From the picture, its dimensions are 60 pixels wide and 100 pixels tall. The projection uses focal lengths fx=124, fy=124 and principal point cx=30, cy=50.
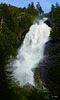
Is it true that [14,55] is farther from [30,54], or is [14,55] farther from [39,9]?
[39,9]

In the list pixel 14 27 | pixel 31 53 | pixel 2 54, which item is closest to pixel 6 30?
pixel 14 27

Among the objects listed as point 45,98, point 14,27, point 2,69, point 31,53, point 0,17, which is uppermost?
point 0,17

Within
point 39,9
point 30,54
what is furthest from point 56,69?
point 39,9

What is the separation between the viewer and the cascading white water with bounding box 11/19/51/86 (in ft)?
84.4

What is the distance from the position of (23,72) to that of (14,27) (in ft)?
79.8

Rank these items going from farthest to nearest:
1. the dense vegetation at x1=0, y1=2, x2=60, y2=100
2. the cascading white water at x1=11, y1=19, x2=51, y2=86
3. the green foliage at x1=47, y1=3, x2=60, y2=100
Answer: the cascading white water at x1=11, y1=19, x2=51, y2=86 → the dense vegetation at x1=0, y1=2, x2=60, y2=100 → the green foliage at x1=47, y1=3, x2=60, y2=100

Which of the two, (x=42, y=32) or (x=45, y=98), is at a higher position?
(x=42, y=32)

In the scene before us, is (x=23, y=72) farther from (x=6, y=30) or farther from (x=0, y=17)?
(x=0, y=17)

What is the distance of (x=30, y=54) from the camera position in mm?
35219

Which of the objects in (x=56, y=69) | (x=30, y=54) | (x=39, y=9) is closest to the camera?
(x=56, y=69)

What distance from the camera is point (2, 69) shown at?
1221 cm

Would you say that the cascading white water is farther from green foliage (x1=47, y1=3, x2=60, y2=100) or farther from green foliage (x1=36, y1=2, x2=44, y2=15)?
green foliage (x1=36, y1=2, x2=44, y2=15)

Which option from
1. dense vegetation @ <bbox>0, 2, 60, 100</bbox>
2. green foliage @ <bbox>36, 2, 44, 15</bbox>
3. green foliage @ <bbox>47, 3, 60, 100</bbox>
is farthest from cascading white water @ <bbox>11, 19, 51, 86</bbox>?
green foliage @ <bbox>36, 2, 44, 15</bbox>

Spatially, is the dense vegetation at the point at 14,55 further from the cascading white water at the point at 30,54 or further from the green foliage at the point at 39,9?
the green foliage at the point at 39,9
